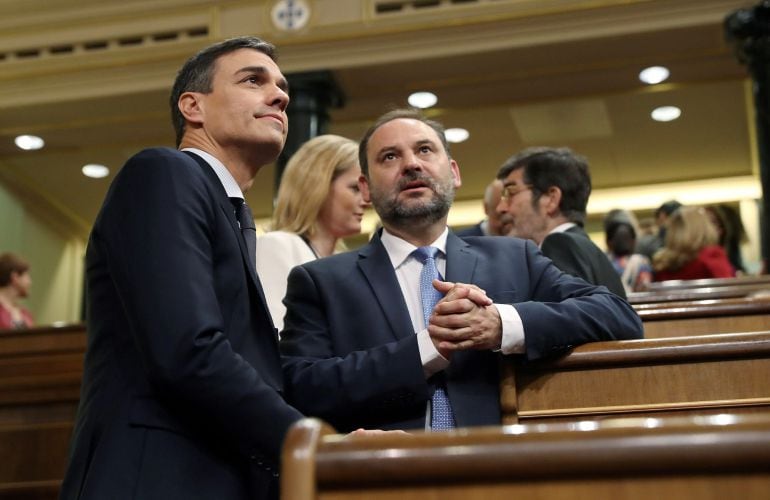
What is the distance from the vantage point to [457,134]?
823 centimetres

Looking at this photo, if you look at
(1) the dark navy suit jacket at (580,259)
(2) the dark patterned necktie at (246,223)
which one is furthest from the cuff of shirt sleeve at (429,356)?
(1) the dark navy suit jacket at (580,259)

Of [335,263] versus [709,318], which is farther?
[709,318]

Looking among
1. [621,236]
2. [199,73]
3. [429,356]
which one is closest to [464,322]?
[429,356]

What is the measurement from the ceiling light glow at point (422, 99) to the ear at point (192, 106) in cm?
544

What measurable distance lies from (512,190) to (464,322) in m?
1.40

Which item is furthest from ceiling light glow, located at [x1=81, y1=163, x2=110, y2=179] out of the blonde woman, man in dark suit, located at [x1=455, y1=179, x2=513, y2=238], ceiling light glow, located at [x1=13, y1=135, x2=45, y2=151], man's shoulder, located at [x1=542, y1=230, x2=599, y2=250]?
man's shoulder, located at [x1=542, y1=230, x2=599, y2=250]

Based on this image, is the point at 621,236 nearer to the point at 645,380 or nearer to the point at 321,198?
the point at 321,198

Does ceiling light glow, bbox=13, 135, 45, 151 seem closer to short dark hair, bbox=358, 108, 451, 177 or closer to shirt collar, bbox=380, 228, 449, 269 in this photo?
short dark hair, bbox=358, 108, 451, 177

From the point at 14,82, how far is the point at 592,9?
4224 mm

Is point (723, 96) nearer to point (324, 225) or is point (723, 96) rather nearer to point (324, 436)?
point (324, 225)

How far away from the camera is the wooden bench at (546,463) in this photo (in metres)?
0.80

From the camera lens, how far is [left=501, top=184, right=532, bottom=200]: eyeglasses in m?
3.07

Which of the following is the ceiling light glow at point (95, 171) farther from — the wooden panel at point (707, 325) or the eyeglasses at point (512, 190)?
the wooden panel at point (707, 325)

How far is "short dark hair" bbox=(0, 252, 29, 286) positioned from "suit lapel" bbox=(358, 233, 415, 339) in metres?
3.83
